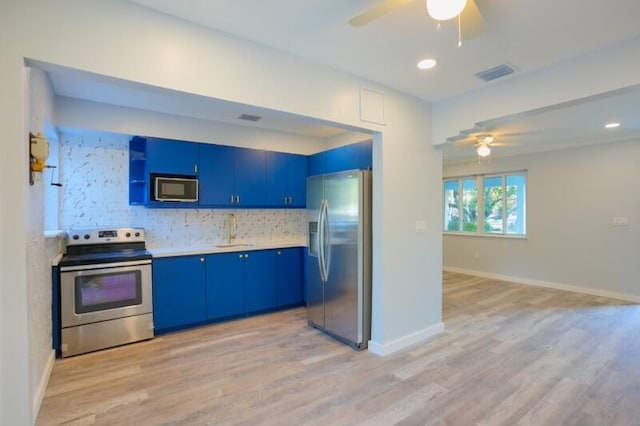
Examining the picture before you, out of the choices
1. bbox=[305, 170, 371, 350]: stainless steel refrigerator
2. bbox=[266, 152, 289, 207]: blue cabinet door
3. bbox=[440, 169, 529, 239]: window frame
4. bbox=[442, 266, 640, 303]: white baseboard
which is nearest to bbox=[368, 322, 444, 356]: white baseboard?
bbox=[305, 170, 371, 350]: stainless steel refrigerator

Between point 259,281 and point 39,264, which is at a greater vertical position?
point 39,264

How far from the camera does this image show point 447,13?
4.70ft

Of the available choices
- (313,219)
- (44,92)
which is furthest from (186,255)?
(44,92)

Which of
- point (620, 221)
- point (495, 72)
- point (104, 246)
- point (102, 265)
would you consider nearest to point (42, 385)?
point (102, 265)

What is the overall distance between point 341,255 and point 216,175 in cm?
194

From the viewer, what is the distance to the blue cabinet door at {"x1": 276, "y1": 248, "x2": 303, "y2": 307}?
14.6 feet

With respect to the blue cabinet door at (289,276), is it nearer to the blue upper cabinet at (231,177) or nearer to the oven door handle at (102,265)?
the blue upper cabinet at (231,177)

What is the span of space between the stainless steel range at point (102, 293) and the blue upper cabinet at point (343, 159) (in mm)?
2448

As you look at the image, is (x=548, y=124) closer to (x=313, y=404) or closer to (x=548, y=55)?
(x=548, y=55)

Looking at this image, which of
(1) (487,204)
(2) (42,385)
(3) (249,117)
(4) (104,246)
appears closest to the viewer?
(2) (42,385)

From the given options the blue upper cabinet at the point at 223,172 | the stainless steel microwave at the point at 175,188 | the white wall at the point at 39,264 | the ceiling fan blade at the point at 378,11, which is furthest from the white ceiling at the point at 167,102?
the ceiling fan blade at the point at 378,11

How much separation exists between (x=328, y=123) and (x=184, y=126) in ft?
7.13

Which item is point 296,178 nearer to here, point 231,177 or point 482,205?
point 231,177

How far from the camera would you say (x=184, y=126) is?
4.08 m
